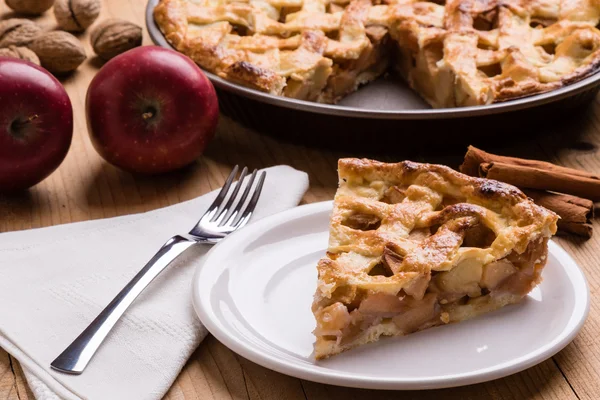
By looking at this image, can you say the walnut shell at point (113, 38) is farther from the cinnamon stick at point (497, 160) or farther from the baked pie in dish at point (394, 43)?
the cinnamon stick at point (497, 160)

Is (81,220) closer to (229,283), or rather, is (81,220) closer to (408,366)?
(229,283)

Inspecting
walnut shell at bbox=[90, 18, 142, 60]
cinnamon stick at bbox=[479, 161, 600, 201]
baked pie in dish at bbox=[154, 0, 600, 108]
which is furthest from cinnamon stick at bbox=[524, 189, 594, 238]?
walnut shell at bbox=[90, 18, 142, 60]

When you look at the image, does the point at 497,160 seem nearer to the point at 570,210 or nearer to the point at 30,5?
the point at 570,210

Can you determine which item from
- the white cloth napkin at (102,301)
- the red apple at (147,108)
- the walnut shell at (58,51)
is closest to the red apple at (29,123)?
the red apple at (147,108)

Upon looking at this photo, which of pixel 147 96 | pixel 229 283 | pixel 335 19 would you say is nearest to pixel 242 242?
pixel 229 283

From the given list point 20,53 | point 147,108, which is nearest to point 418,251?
point 147,108
